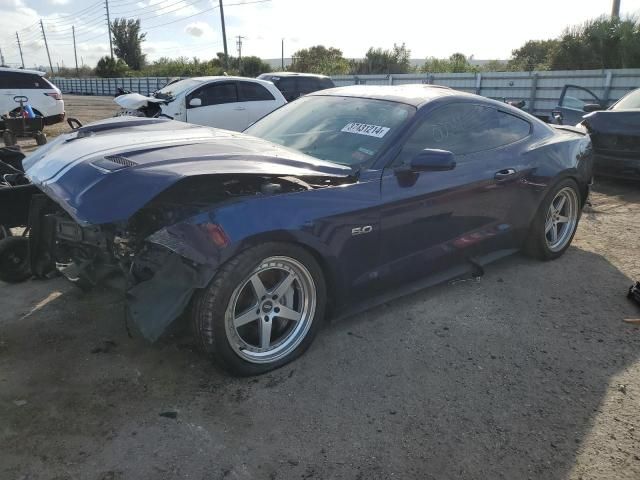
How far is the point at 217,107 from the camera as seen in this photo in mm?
10367

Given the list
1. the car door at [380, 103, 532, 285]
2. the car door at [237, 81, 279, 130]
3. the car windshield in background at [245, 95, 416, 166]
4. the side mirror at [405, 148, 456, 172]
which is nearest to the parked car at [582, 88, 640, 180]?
the car door at [380, 103, 532, 285]

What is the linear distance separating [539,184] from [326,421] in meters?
2.86

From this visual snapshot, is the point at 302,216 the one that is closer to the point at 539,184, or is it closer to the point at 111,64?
the point at 539,184

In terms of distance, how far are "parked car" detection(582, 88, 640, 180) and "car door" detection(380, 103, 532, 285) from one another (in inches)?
142

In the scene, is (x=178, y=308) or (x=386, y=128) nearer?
(x=178, y=308)

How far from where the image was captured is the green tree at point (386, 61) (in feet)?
117

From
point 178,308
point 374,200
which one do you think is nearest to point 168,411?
point 178,308

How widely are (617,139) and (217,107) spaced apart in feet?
23.7

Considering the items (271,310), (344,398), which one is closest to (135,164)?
(271,310)

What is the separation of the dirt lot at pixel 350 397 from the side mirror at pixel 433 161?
1086 mm

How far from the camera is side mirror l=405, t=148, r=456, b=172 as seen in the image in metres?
3.12

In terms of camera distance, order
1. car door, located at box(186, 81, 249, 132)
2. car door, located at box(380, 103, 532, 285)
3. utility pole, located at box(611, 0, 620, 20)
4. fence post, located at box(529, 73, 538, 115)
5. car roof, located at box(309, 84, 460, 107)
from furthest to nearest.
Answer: utility pole, located at box(611, 0, 620, 20) → fence post, located at box(529, 73, 538, 115) → car door, located at box(186, 81, 249, 132) → car roof, located at box(309, 84, 460, 107) → car door, located at box(380, 103, 532, 285)

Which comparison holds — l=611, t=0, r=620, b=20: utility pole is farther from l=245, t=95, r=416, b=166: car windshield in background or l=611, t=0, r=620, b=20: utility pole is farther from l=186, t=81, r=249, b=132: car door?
l=245, t=95, r=416, b=166: car windshield in background

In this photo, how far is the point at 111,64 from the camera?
53.3 m
